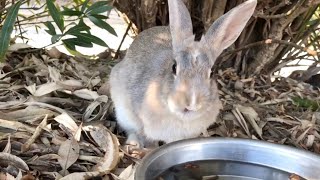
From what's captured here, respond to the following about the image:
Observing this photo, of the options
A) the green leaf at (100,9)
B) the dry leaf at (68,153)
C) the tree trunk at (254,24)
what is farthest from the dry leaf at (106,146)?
the tree trunk at (254,24)

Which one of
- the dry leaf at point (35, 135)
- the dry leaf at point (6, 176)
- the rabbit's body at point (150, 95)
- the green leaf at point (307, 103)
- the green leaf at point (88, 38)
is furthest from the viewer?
the green leaf at point (307, 103)

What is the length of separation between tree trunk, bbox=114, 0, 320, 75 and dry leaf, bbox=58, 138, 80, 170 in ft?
3.81

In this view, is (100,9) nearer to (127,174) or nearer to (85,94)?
(85,94)

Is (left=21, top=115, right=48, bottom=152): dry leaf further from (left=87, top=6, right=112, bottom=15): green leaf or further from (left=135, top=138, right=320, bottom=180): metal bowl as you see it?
(left=87, top=6, right=112, bottom=15): green leaf

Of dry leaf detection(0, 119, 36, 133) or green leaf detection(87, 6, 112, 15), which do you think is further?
green leaf detection(87, 6, 112, 15)

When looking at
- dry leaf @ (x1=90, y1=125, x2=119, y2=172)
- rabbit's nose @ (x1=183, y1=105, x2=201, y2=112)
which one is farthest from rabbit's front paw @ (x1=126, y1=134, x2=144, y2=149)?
rabbit's nose @ (x1=183, y1=105, x2=201, y2=112)

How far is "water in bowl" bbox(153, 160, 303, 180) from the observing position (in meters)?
2.32

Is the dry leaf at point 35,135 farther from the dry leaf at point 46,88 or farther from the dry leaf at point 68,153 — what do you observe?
the dry leaf at point 46,88

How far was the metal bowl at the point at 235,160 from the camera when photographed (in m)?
2.31

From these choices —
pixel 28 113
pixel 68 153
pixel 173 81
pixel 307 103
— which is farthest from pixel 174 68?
pixel 307 103

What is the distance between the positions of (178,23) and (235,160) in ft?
2.19

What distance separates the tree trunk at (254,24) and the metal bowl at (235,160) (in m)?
0.99

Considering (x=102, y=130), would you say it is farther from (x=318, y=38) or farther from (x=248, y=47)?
(x=318, y=38)

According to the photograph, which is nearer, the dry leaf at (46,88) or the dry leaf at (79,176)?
the dry leaf at (79,176)
